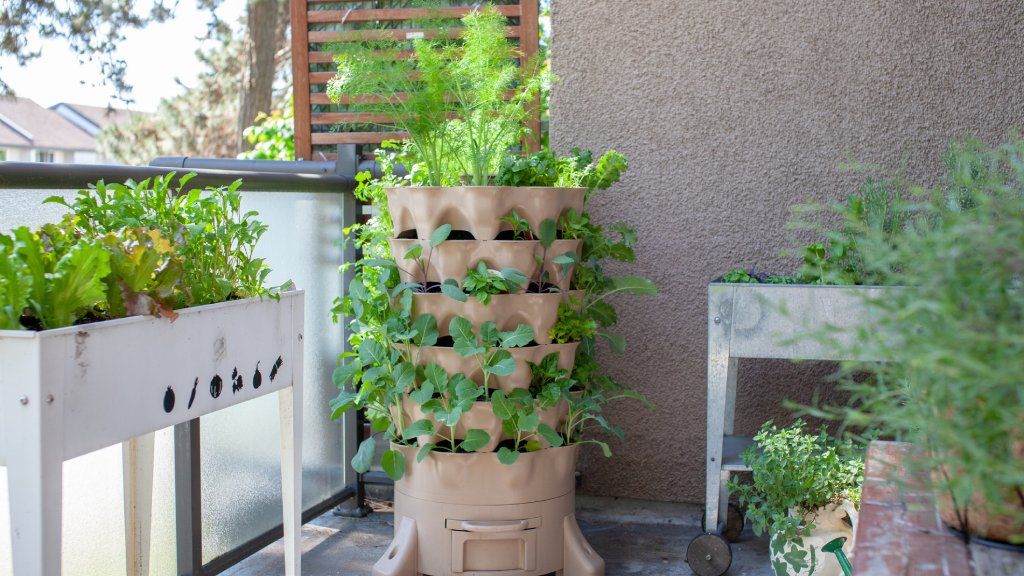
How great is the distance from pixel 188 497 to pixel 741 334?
1.38m

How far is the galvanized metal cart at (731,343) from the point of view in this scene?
222 centimetres

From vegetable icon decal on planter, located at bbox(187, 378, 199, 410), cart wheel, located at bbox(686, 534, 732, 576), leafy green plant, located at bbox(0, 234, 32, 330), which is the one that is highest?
leafy green plant, located at bbox(0, 234, 32, 330)

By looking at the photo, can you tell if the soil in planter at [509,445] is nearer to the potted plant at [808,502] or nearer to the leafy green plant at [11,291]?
the potted plant at [808,502]

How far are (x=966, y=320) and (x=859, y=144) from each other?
7.43 feet

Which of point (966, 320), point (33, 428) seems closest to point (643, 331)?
point (33, 428)

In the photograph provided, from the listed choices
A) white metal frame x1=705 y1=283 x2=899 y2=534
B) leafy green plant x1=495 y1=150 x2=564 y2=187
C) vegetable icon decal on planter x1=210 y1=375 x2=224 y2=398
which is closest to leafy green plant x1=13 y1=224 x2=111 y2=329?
vegetable icon decal on planter x1=210 y1=375 x2=224 y2=398

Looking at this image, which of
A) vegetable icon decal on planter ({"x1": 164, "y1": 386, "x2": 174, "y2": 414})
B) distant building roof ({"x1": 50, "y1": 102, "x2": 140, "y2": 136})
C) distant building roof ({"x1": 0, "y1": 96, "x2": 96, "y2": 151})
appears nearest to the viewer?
vegetable icon decal on planter ({"x1": 164, "y1": 386, "x2": 174, "y2": 414})

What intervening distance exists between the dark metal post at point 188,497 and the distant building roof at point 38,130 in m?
19.0

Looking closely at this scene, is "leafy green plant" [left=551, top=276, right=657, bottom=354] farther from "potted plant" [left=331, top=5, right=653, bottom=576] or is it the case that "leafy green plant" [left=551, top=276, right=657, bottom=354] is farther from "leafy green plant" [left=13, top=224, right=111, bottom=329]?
"leafy green plant" [left=13, top=224, right=111, bottom=329]

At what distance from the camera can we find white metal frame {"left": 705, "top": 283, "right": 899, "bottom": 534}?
2.21 m

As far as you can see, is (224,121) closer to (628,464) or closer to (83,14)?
(83,14)

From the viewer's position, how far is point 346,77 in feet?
6.98

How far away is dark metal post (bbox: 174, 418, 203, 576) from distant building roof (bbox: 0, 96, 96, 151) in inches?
750

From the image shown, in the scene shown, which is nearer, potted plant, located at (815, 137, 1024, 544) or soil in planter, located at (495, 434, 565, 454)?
potted plant, located at (815, 137, 1024, 544)
